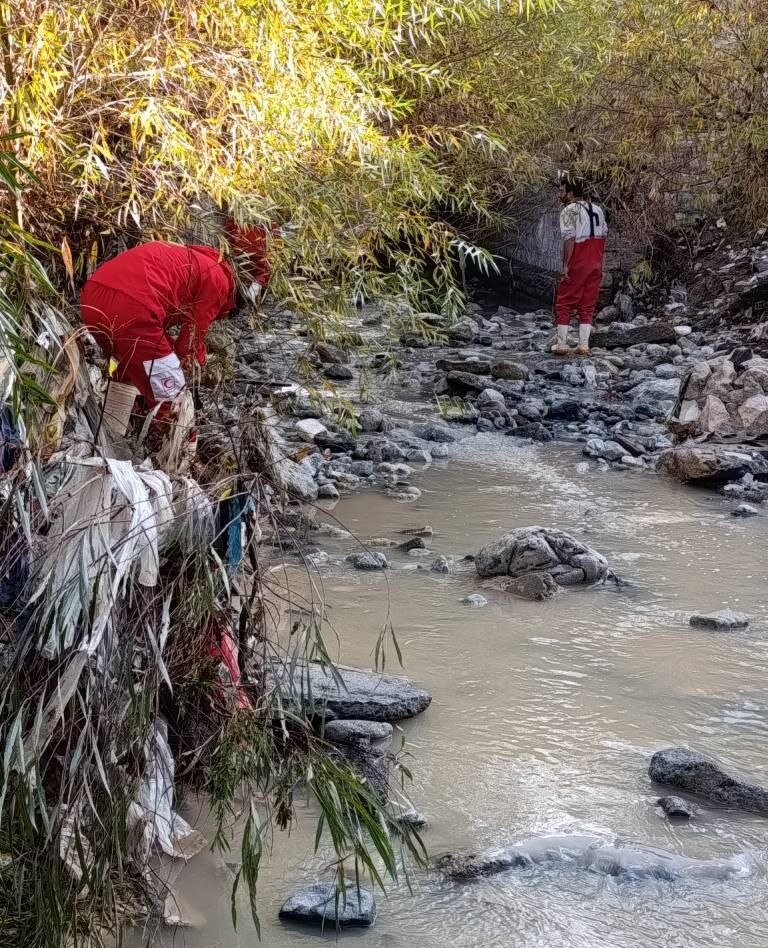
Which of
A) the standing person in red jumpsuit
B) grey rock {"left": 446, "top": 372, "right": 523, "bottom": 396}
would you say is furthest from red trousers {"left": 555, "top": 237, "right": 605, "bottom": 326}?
grey rock {"left": 446, "top": 372, "right": 523, "bottom": 396}

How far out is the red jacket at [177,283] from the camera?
4148mm

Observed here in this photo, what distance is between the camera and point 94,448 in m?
2.90

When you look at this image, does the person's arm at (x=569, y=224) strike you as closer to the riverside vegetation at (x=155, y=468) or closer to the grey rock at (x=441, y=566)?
the riverside vegetation at (x=155, y=468)

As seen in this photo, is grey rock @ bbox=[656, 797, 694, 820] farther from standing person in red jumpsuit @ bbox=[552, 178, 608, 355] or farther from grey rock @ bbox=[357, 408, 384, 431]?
standing person in red jumpsuit @ bbox=[552, 178, 608, 355]

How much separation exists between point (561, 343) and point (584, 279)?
671mm

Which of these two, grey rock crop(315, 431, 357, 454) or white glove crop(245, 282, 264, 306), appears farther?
grey rock crop(315, 431, 357, 454)

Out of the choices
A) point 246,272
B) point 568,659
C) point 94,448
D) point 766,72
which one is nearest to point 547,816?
point 568,659

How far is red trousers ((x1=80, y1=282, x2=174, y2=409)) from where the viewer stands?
412 cm

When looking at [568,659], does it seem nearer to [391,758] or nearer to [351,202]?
[391,758]

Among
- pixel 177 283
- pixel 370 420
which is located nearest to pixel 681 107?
pixel 370 420

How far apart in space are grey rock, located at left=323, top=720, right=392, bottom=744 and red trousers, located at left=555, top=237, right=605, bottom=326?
26.9 ft

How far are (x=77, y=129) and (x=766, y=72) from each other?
8.53 m

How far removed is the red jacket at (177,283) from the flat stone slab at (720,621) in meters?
2.43

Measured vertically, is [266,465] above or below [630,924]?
above
